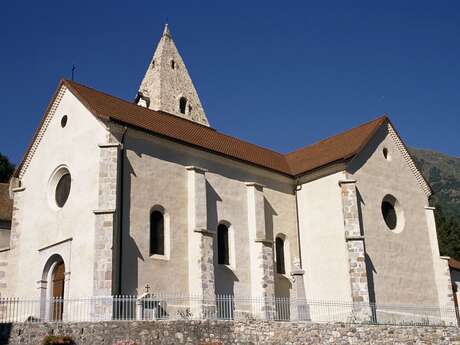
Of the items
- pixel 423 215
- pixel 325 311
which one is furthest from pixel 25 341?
pixel 423 215

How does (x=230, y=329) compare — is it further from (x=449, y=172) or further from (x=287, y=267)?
(x=449, y=172)

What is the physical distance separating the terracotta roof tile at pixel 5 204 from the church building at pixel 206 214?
3.95 metres

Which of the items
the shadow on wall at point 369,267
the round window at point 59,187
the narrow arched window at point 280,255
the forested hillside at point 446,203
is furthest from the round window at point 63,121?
the forested hillside at point 446,203

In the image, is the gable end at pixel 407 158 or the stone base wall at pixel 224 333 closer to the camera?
the stone base wall at pixel 224 333

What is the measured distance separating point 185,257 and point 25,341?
25.5ft

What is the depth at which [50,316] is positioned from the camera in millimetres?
21891

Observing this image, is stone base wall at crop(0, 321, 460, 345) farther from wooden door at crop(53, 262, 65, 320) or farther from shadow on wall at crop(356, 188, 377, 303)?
shadow on wall at crop(356, 188, 377, 303)

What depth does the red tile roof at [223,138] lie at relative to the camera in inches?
929

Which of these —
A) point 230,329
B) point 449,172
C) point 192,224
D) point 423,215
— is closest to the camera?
point 230,329

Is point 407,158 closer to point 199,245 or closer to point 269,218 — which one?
point 269,218

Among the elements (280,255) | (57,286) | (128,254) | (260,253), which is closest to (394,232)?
(280,255)

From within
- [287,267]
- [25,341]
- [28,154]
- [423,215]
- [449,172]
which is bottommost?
[25,341]

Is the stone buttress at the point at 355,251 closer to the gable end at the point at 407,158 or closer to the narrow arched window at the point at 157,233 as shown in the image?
the gable end at the point at 407,158

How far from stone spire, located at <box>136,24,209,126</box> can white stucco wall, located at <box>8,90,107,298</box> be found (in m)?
10.1
